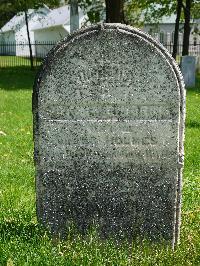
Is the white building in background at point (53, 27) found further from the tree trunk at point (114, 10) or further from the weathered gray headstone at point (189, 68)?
the weathered gray headstone at point (189, 68)

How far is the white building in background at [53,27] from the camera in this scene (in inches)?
2029

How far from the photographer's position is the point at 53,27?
184 ft

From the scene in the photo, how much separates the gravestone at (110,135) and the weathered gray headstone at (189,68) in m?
16.2

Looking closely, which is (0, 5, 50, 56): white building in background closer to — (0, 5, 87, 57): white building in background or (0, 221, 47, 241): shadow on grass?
(0, 5, 87, 57): white building in background

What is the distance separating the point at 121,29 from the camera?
407 centimetres

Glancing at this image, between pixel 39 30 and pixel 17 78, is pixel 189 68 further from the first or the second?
pixel 39 30

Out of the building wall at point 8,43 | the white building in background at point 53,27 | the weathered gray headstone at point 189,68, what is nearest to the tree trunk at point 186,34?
the weathered gray headstone at point 189,68

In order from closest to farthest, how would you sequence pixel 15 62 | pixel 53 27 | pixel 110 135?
pixel 110 135
pixel 15 62
pixel 53 27

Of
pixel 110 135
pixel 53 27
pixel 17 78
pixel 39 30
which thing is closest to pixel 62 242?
pixel 110 135

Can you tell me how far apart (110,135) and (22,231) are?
111 centimetres

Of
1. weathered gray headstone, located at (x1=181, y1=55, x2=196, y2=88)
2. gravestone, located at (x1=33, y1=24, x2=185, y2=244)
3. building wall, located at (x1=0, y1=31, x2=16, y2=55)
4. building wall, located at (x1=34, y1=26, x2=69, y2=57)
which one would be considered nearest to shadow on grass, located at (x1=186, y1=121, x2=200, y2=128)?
gravestone, located at (x1=33, y1=24, x2=185, y2=244)

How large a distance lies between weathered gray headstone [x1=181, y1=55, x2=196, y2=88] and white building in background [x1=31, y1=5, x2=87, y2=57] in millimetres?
29611

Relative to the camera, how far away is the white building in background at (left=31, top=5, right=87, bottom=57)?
5153cm

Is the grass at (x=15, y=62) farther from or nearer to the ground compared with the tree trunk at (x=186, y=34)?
nearer to the ground
